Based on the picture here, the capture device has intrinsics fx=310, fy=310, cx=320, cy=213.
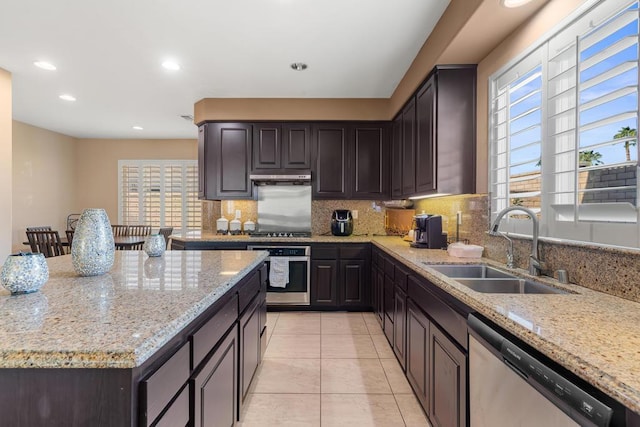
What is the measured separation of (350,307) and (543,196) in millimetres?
2452

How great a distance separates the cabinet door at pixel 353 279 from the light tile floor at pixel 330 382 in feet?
1.46

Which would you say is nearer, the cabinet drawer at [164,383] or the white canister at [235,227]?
the cabinet drawer at [164,383]

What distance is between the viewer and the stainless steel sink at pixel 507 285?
5.17 ft

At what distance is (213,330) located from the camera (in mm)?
1266

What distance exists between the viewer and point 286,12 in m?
2.22

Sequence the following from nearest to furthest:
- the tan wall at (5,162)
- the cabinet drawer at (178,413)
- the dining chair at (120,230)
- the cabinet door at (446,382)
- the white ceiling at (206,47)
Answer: the cabinet drawer at (178,413) → the cabinet door at (446,382) → the white ceiling at (206,47) → the tan wall at (5,162) → the dining chair at (120,230)

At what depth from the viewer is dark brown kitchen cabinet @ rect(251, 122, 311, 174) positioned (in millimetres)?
3932

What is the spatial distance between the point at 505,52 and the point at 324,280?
8.90 feet

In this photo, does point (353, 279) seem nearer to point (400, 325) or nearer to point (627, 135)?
point (400, 325)

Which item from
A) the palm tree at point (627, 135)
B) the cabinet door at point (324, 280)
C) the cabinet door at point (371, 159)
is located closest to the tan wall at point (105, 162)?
the cabinet door at point (371, 159)

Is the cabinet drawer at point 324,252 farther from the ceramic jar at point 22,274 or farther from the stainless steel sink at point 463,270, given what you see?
the ceramic jar at point 22,274

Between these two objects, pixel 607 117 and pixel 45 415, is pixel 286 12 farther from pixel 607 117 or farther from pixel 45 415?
pixel 45 415

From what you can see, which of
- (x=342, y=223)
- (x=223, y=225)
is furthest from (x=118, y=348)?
(x=223, y=225)

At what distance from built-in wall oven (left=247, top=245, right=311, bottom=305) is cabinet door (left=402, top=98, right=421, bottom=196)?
52.2 inches
